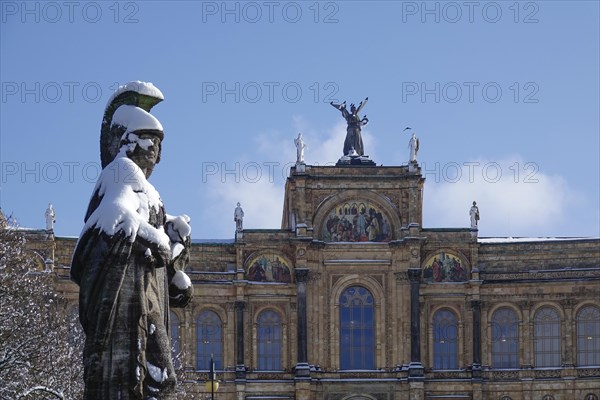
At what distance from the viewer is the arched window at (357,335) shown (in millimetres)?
74312

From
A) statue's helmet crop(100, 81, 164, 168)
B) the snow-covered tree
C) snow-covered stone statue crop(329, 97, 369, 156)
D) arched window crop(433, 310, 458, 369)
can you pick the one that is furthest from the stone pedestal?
statue's helmet crop(100, 81, 164, 168)

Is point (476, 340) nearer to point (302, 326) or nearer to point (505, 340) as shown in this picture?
point (505, 340)

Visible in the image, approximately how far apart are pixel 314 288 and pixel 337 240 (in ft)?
9.31

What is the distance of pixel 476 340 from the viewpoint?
242 feet

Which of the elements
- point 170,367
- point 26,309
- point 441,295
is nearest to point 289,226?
point 441,295

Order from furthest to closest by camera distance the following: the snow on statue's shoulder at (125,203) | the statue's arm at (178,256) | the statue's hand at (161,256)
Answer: the statue's arm at (178,256) < the statue's hand at (161,256) < the snow on statue's shoulder at (125,203)

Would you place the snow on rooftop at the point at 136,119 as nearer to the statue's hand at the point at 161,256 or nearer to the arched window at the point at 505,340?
the statue's hand at the point at 161,256

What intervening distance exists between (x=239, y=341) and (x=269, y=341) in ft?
5.78

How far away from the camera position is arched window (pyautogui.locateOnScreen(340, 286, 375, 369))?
244 feet

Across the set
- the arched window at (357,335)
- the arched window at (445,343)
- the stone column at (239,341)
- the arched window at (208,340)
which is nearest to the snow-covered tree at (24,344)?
the stone column at (239,341)

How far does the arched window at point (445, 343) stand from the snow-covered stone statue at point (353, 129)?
10292 mm

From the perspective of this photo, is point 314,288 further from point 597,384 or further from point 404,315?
point 597,384

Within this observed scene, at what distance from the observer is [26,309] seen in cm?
4062

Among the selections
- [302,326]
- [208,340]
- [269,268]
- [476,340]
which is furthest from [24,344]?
[476,340]
